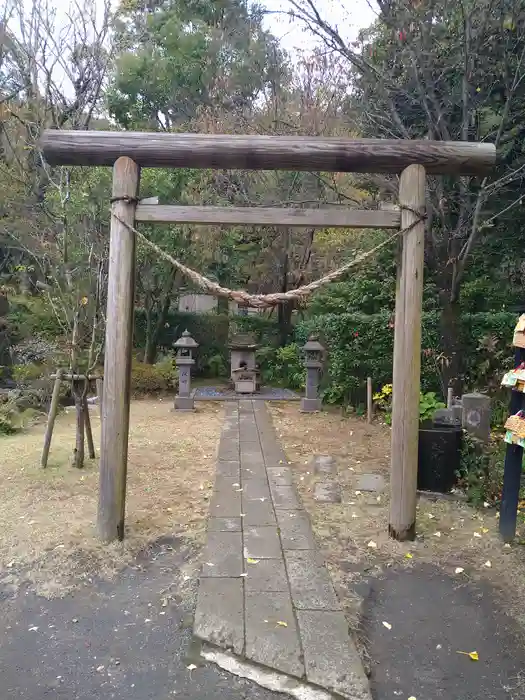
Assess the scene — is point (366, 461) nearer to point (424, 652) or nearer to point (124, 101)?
point (424, 652)

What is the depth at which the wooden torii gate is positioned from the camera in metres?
3.25

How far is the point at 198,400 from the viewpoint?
10.1 metres

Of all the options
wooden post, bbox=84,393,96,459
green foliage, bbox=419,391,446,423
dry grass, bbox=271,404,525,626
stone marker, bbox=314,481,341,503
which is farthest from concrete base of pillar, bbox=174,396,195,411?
green foliage, bbox=419,391,446,423

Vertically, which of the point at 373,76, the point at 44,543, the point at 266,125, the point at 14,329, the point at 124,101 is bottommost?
the point at 44,543

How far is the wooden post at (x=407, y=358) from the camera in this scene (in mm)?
3318

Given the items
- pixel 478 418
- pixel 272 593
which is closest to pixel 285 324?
pixel 478 418

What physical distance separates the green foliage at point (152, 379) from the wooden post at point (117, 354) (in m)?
7.37

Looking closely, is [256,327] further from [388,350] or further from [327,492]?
[327,492]

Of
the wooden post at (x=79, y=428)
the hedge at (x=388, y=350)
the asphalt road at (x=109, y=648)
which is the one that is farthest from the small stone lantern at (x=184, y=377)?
the asphalt road at (x=109, y=648)

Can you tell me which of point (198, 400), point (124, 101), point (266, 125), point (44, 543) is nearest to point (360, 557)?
point (44, 543)

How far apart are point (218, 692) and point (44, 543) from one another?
1838 millimetres

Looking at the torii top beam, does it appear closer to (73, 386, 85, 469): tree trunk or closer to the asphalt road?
(73, 386, 85, 469): tree trunk

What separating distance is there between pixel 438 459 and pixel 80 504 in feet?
9.83

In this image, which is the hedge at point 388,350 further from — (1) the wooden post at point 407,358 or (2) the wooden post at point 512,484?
(1) the wooden post at point 407,358
